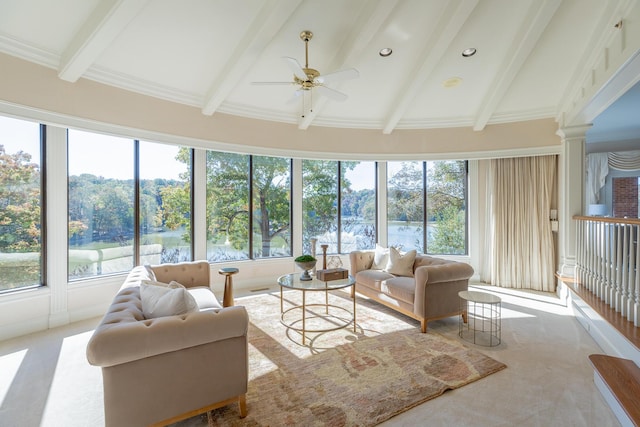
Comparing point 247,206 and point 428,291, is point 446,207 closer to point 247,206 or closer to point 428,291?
point 428,291

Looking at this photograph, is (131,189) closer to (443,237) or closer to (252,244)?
(252,244)

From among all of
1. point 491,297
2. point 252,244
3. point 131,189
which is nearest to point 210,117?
point 131,189

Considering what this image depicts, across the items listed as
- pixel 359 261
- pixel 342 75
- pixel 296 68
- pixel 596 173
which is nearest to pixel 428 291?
pixel 359 261

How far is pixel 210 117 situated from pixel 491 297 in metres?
4.88

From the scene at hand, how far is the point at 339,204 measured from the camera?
6750mm

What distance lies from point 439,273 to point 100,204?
4.79 meters

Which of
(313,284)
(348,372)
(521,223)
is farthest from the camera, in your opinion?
(521,223)

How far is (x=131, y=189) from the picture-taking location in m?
4.86

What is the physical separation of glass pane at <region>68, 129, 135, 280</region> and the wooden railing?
239 inches

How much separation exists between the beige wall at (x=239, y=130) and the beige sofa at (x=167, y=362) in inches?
118

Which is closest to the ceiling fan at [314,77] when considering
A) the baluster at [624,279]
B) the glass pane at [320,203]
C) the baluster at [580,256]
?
the glass pane at [320,203]

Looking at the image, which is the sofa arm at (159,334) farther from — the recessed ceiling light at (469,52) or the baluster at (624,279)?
the recessed ceiling light at (469,52)

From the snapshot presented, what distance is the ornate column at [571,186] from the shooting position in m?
4.84

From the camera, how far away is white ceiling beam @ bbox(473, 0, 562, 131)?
12.5 feet
